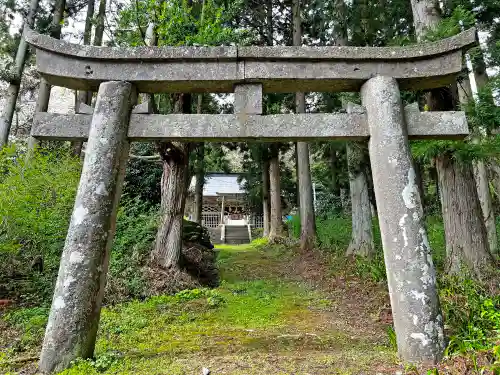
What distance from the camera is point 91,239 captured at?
335 centimetres

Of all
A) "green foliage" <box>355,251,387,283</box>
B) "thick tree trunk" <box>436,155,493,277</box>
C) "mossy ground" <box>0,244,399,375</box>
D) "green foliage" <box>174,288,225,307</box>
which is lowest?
"mossy ground" <box>0,244,399,375</box>

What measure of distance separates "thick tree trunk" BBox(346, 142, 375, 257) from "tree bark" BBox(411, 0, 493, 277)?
3711 mm

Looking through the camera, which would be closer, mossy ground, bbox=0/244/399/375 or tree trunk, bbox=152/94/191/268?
mossy ground, bbox=0/244/399/375

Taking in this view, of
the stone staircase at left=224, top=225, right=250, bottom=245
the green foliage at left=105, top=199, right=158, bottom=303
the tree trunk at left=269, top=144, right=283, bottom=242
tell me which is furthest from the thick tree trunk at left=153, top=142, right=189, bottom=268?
the stone staircase at left=224, top=225, right=250, bottom=245

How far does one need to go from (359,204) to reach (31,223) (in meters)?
7.78

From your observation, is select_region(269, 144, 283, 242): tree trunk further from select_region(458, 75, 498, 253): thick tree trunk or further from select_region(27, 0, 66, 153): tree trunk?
select_region(27, 0, 66, 153): tree trunk

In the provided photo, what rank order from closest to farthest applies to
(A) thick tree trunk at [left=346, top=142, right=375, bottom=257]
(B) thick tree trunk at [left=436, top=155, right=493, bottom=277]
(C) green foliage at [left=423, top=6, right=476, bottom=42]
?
1. (C) green foliage at [left=423, top=6, right=476, bottom=42]
2. (B) thick tree trunk at [left=436, top=155, right=493, bottom=277]
3. (A) thick tree trunk at [left=346, top=142, right=375, bottom=257]

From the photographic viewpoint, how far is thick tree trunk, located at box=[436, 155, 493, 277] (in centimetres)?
535

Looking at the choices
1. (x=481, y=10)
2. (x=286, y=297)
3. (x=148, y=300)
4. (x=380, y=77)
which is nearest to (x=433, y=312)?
(x=380, y=77)

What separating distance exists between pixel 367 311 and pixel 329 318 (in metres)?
0.67

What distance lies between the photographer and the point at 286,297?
22.4ft

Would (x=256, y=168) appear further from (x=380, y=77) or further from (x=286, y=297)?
(x=380, y=77)

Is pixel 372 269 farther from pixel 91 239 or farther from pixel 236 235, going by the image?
pixel 236 235

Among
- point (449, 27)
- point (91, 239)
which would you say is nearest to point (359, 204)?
point (449, 27)
